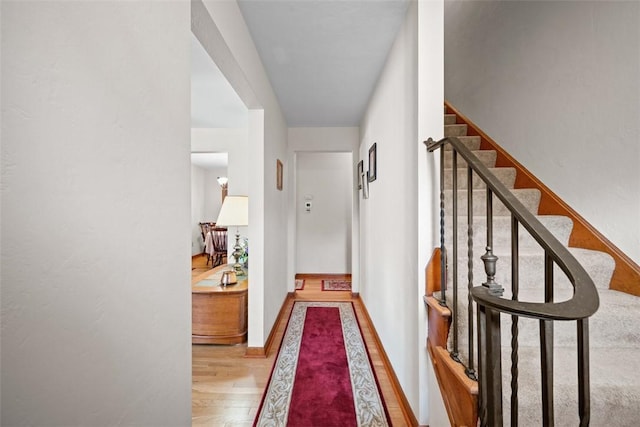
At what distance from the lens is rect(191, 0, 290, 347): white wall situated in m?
1.44

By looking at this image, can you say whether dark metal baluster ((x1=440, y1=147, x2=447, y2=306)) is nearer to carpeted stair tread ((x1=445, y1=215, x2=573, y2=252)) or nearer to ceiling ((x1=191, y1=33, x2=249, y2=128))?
carpeted stair tread ((x1=445, y1=215, x2=573, y2=252))

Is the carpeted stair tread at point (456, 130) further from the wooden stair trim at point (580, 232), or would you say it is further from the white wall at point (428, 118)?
the white wall at point (428, 118)

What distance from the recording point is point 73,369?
56 cm

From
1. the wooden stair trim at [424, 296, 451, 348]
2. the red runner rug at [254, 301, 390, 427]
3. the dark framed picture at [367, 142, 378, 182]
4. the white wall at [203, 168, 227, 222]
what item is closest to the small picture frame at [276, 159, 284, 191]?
the dark framed picture at [367, 142, 378, 182]

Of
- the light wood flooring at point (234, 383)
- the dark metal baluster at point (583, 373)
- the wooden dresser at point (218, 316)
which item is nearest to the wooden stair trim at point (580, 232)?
the dark metal baluster at point (583, 373)

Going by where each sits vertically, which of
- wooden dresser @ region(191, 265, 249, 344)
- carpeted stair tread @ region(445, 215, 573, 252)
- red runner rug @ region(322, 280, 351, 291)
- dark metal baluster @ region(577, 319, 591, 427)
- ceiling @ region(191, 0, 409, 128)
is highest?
ceiling @ region(191, 0, 409, 128)

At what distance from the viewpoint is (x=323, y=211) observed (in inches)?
215

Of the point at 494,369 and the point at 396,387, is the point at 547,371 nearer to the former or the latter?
the point at 494,369

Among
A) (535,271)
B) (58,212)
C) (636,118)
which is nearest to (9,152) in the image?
(58,212)

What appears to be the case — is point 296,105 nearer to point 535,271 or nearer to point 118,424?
point 535,271

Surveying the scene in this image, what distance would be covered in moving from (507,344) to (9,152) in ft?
5.75

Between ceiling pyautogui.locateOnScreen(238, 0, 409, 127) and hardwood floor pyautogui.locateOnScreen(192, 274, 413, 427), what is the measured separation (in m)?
2.51

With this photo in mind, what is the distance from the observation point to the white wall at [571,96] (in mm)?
1531

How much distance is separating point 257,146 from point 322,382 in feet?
6.47
